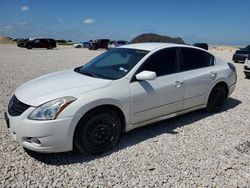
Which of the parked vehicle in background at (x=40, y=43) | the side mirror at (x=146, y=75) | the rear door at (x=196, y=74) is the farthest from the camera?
the parked vehicle in background at (x=40, y=43)

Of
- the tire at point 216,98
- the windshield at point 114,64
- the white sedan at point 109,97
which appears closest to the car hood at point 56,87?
the white sedan at point 109,97

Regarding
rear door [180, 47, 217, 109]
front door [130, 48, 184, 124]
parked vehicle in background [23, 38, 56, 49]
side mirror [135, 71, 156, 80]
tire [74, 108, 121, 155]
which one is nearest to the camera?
tire [74, 108, 121, 155]

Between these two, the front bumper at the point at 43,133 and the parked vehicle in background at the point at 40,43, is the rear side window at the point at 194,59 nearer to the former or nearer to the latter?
the front bumper at the point at 43,133

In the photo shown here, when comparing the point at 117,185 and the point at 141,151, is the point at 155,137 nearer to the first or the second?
the point at 141,151

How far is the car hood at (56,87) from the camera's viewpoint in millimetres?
3791

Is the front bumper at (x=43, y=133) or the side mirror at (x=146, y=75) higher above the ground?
the side mirror at (x=146, y=75)

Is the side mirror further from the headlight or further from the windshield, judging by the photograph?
the headlight

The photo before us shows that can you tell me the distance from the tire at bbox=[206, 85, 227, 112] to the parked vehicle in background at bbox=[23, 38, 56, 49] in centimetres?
3492

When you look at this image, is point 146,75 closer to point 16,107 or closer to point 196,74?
point 196,74

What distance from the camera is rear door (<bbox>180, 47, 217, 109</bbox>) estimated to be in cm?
526

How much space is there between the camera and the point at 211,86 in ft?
19.2

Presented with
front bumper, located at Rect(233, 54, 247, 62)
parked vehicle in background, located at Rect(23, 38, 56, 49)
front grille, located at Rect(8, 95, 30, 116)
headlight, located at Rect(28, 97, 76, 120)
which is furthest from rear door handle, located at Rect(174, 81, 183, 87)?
parked vehicle in background, located at Rect(23, 38, 56, 49)

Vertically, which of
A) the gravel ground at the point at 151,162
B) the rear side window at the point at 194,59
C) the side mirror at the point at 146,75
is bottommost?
the gravel ground at the point at 151,162

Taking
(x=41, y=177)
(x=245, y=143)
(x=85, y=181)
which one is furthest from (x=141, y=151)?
(x=245, y=143)
